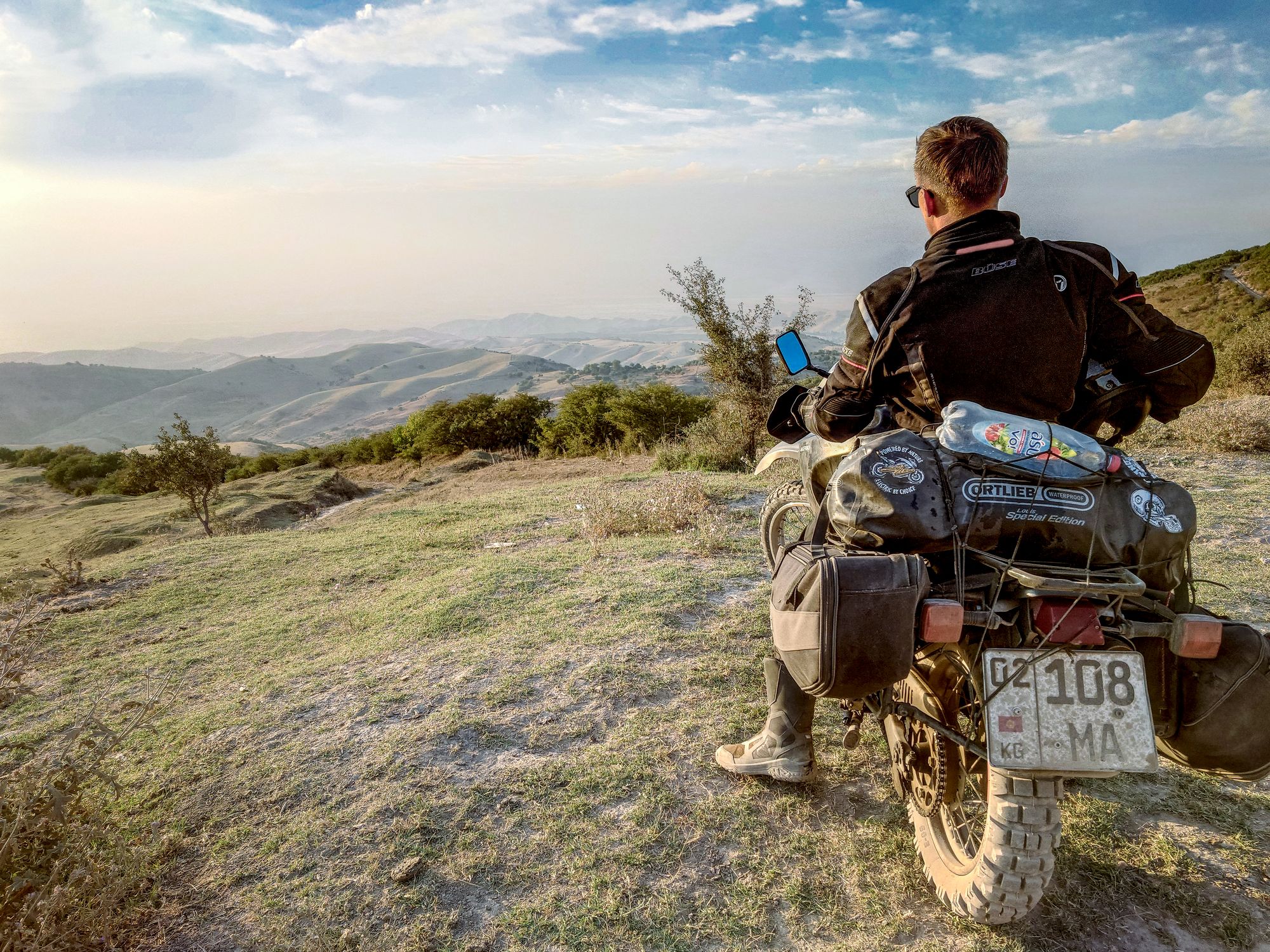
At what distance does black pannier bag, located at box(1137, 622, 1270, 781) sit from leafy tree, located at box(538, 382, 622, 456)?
21.4 metres

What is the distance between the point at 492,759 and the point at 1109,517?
8.57 ft

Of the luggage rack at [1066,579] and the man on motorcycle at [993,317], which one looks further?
the man on motorcycle at [993,317]

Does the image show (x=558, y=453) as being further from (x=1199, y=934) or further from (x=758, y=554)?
(x=1199, y=934)

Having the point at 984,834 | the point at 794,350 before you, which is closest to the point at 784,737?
the point at 984,834

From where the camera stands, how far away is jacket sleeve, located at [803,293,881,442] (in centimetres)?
216

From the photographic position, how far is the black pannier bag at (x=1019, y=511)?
173 centimetres

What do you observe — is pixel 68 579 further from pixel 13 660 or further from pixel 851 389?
pixel 851 389

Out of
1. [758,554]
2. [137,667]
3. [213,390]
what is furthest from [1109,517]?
[213,390]

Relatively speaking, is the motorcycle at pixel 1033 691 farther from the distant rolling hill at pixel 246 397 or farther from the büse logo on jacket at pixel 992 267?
the distant rolling hill at pixel 246 397

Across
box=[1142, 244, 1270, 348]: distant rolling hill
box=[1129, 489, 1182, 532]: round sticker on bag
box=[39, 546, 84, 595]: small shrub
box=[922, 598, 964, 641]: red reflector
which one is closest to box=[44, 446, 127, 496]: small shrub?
box=[39, 546, 84, 595]: small shrub

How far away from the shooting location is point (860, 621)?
1.69 metres

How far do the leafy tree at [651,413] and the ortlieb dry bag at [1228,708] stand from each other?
19.9m

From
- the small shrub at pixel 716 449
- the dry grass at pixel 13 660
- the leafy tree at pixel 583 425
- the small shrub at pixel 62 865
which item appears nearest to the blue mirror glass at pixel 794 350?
the small shrub at pixel 62 865

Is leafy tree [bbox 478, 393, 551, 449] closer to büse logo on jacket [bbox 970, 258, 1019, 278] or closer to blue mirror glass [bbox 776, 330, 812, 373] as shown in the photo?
blue mirror glass [bbox 776, 330, 812, 373]
